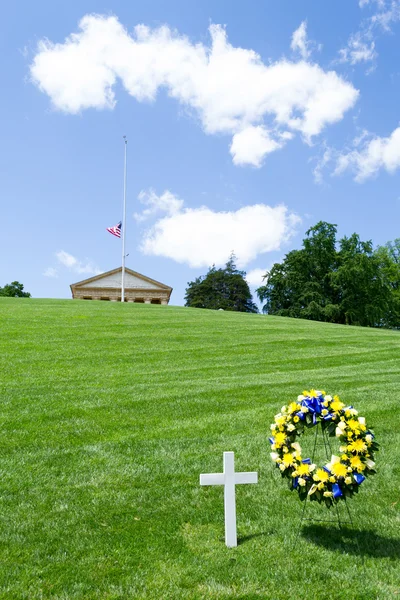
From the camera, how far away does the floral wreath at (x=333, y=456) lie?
3.62 metres

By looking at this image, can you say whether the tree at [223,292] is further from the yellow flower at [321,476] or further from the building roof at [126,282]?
the yellow flower at [321,476]

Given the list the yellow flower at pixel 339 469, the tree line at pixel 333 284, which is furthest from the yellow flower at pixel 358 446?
the tree line at pixel 333 284

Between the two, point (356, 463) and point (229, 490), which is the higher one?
point (356, 463)

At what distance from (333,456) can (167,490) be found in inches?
76.5

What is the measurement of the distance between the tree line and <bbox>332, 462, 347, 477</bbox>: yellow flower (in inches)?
1757

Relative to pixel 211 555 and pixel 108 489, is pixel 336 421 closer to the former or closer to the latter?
pixel 211 555

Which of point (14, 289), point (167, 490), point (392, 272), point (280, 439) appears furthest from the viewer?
point (14, 289)

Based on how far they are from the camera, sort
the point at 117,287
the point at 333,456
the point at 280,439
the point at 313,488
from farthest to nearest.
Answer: the point at 117,287
the point at 280,439
the point at 333,456
the point at 313,488

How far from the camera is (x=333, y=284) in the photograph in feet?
162

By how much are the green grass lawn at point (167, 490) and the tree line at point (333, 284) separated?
37.6 m

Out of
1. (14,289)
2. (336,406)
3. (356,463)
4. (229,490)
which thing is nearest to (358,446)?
(356,463)

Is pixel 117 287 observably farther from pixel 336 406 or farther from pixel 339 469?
pixel 339 469

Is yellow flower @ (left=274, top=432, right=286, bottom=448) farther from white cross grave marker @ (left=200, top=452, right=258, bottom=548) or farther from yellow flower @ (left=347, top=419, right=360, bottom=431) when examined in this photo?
yellow flower @ (left=347, top=419, right=360, bottom=431)

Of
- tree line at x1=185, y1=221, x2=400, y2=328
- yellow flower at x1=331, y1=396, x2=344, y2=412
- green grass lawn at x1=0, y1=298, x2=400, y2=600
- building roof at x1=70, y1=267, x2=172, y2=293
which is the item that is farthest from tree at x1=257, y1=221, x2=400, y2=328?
yellow flower at x1=331, y1=396, x2=344, y2=412
